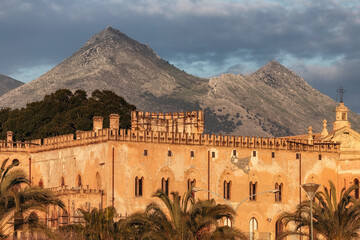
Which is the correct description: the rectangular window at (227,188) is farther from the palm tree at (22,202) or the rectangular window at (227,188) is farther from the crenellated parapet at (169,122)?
the palm tree at (22,202)

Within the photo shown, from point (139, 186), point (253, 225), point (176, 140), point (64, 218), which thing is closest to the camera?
point (64, 218)

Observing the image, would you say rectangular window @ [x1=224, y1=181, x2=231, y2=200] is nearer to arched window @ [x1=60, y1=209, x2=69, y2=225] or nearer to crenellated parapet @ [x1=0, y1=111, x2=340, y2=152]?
crenellated parapet @ [x1=0, y1=111, x2=340, y2=152]

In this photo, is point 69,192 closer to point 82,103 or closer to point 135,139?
point 135,139

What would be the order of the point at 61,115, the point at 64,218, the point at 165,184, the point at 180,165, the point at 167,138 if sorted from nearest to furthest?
the point at 64,218
the point at 165,184
the point at 167,138
the point at 180,165
the point at 61,115

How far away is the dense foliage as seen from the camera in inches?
3925

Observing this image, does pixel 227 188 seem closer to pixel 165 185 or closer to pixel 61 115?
pixel 165 185

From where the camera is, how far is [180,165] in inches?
2987

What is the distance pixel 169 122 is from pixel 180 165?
266 inches

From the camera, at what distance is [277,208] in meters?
80.7

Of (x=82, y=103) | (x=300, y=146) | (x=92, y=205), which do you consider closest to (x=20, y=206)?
(x=92, y=205)

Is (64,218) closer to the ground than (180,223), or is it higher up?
closer to the ground

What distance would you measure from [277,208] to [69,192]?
1990 cm

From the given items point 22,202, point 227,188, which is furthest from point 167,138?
point 22,202

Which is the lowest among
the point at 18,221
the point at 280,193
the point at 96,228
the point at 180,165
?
the point at 96,228
